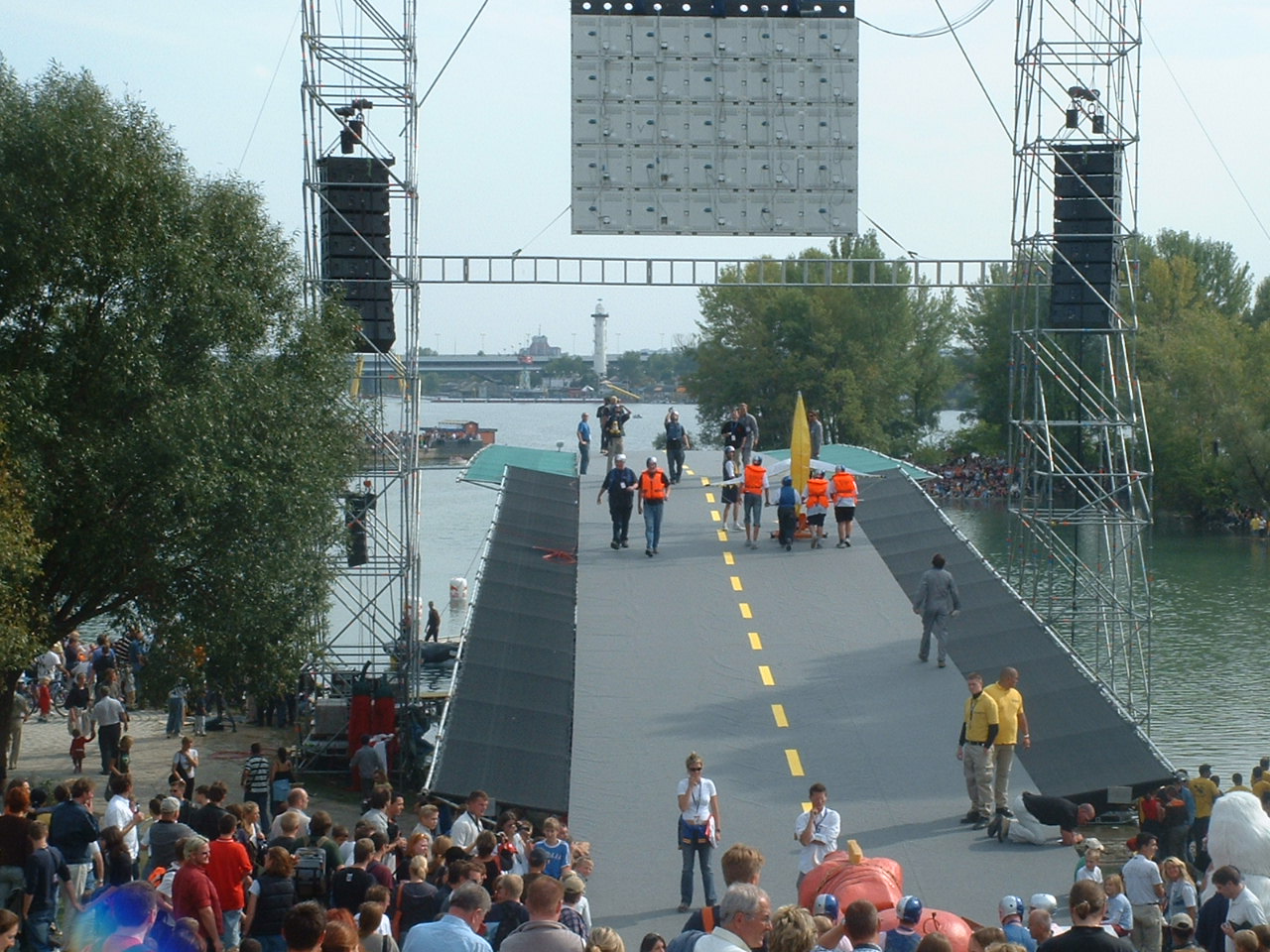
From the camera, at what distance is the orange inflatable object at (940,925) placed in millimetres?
9257

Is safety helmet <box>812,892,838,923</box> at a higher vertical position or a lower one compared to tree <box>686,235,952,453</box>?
lower

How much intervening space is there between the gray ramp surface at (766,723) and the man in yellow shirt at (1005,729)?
53 cm

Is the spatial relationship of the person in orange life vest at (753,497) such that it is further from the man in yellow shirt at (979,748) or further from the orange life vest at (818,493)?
the man in yellow shirt at (979,748)

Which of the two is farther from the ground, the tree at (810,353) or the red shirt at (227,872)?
the tree at (810,353)

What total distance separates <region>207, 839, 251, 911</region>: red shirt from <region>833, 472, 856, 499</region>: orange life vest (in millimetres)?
16020

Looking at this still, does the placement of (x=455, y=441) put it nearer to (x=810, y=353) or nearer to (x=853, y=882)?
(x=810, y=353)

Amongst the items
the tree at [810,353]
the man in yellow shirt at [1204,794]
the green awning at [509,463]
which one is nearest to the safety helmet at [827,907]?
the man in yellow shirt at [1204,794]

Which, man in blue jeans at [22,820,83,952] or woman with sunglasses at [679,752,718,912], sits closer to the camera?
man in blue jeans at [22,820,83,952]

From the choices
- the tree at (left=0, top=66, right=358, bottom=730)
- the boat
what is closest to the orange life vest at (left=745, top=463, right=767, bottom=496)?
the tree at (left=0, top=66, right=358, bottom=730)

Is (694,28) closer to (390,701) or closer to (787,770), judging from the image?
(390,701)

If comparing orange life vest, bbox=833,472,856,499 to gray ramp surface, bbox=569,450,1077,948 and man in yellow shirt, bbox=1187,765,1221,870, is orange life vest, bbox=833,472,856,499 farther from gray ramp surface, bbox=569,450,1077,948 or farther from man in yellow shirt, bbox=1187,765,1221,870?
man in yellow shirt, bbox=1187,765,1221,870

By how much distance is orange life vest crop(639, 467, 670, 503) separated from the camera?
941 inches

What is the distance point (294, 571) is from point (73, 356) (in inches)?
150

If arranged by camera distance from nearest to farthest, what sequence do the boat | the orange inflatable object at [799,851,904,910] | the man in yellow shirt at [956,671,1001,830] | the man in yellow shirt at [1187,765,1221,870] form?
the orange inflatable object at [799,851,904,910] → the man in yellow shirt at [956,671,1001,830] → the man in yellow shirt at [1187,765,1221,870] → the boat
